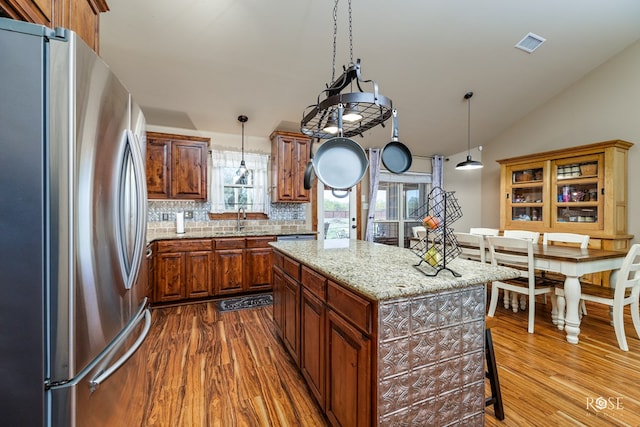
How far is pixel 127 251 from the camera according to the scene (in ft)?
3.69

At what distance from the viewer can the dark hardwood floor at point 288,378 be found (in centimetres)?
157

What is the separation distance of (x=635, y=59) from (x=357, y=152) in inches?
190

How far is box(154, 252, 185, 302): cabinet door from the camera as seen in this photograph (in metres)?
3.27

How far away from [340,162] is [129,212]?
1.13 meters

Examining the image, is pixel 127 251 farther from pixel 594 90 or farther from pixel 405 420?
pixel 594 90

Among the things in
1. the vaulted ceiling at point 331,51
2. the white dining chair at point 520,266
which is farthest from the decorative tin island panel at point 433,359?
the vaulted ceiling at point 331,51

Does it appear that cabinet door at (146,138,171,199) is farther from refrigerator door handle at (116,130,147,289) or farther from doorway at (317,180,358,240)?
refrigerator door handle at (116,130,147,289)

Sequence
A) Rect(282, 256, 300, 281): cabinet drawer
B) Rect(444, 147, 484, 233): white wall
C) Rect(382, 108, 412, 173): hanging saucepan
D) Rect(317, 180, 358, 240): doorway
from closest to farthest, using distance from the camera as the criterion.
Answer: Rect(382, 108, 412, 173): hanging saucepan < Rect(282, 256, 300, 281): cabinet drawer < Rect(317, 180, 358, 240): doorway < Rect(444, 147, 484, 233): white wall

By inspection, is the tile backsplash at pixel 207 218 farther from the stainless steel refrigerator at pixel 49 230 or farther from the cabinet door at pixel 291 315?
the stainless steel refrigerator at pixel 49 230

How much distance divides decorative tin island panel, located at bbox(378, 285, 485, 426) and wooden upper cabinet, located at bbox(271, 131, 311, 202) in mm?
3146

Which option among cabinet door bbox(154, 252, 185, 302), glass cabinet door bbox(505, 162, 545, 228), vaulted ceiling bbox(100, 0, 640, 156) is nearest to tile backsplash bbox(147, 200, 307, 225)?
cabinet door bbox(154, 252, 185, 302)

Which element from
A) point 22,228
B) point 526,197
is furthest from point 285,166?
point 526,197

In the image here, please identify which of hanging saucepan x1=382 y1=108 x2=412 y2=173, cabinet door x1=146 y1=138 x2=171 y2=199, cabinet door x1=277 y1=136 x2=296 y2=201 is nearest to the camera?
hanging saucepan x1=382 y1=108 x2=412 y2=173

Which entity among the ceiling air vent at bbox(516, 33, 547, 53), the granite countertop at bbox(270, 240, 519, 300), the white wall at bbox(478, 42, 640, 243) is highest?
the ceiling air vent at bbox(516, 33, 547, 53)
